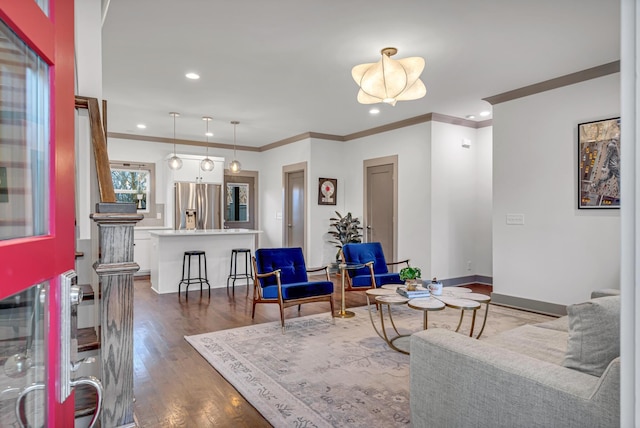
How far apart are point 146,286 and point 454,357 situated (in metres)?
6.01

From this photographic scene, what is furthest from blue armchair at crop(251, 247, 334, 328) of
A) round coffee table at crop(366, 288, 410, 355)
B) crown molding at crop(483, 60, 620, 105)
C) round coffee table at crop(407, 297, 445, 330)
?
crown molding at crop(483, 60, 620, 105)

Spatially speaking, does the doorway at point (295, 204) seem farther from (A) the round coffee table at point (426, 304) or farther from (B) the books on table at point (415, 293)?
(A) the round coffee table at point (426, 304)

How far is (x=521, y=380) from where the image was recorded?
144cm

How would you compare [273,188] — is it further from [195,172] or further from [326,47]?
[326,47]

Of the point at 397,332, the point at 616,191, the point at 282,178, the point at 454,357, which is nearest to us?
the point at 454,357

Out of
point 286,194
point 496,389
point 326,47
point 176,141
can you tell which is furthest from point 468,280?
point 176,141

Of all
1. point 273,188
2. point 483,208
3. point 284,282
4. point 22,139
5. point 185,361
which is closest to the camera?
point 22,139

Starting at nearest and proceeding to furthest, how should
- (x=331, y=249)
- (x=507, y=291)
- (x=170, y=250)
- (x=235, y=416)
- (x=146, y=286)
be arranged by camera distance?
(x=235, y=416), (x=507, y=291), (x=170, y=250), (x=146, y=286), (x=331, y=249)

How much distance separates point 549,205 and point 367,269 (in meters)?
2.31

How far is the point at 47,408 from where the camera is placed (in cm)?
80

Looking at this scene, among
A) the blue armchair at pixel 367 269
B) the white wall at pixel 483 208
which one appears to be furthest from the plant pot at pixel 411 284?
the white wall at pixel 483 208

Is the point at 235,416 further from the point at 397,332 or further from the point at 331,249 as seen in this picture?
the point at 331,249

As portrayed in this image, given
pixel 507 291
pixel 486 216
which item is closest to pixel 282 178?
pixel 486 216

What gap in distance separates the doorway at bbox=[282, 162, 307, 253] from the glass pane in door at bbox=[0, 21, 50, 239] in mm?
6845
